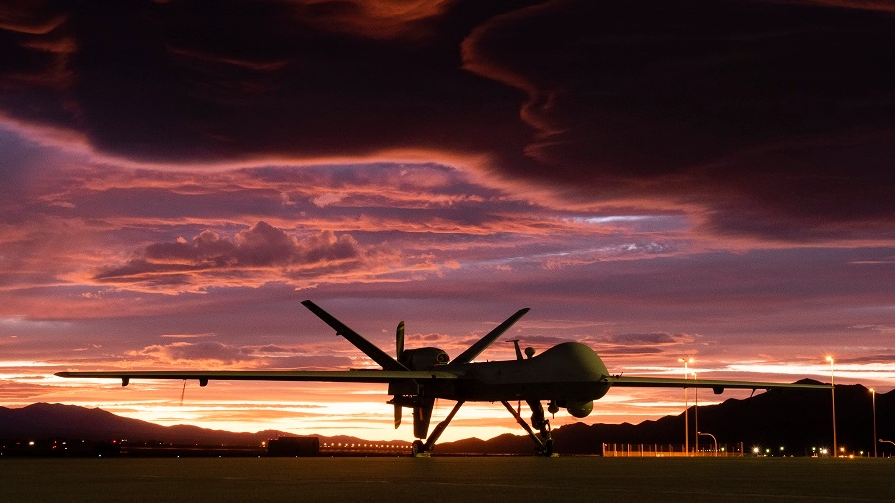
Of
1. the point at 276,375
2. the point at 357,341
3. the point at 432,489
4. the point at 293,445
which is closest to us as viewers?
the point at 432,489

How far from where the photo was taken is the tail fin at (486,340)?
6048cm

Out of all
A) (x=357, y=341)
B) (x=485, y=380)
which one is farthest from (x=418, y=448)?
(x=357, y=341)

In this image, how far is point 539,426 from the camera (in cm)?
5222

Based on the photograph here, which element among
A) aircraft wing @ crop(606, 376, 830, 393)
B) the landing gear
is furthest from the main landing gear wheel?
aircraft wing @ crop(606, 376, 830, 393)

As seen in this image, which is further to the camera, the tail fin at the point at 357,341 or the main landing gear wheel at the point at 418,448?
the tail fin at the point at 357,341

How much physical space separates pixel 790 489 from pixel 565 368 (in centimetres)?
2939

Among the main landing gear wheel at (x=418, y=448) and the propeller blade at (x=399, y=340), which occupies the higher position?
the propeller blade at (x=399, y=340)

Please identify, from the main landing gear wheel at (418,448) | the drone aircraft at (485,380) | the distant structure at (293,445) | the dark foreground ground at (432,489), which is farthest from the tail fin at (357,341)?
the dark foreground ground at (432,489)

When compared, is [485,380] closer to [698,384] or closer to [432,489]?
[698,384]

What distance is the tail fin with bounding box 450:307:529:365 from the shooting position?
6048cm

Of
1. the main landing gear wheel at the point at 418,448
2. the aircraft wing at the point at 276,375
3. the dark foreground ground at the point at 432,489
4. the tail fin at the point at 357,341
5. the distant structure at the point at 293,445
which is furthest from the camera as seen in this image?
the distant structure at the point at 293,445

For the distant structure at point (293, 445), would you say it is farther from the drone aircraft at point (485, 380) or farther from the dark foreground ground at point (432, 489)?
the dark foreground ground at point (432, 489)

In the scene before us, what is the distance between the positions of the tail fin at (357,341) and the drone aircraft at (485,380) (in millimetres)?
86

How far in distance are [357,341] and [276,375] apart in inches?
630
